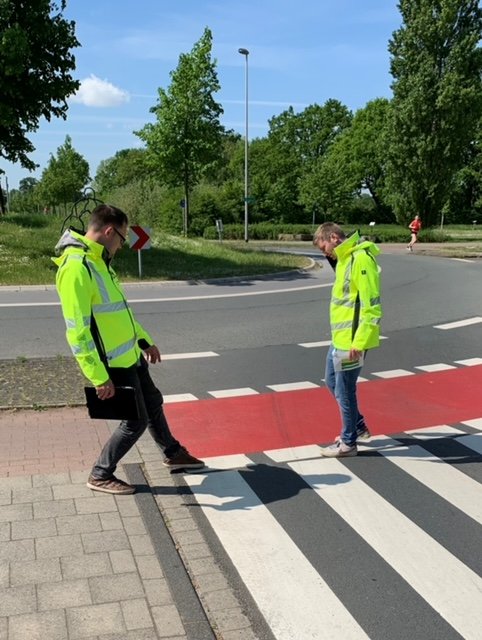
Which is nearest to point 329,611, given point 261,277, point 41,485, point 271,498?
point 271,498

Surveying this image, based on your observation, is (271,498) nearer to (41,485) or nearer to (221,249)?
(41,485)

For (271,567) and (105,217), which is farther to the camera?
(105,217)

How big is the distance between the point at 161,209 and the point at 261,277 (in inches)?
1179

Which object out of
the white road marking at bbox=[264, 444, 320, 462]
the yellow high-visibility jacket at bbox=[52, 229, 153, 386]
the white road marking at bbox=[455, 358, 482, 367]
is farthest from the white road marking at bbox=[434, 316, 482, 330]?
the yellow high-visibility jacket at bbox=[52, 229, 153, 386]

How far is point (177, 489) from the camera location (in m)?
4.41

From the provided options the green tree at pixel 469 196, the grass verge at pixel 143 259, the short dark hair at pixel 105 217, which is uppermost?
the green tree at pixel 469 196

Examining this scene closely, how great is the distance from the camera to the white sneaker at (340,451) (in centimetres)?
503

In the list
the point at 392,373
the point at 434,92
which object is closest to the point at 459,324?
the point at 392,373

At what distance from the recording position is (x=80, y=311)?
145 inches

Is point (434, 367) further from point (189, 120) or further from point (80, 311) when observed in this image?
point (189, 120)

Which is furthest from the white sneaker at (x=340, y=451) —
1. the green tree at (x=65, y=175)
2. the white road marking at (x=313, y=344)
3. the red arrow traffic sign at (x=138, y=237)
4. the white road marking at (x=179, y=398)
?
the green tree at (x=65, y=175)

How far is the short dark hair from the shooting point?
3.83m

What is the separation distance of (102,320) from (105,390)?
42cm

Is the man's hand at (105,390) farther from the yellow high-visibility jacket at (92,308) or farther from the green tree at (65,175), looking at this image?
Result: the green tree at (65,175)
